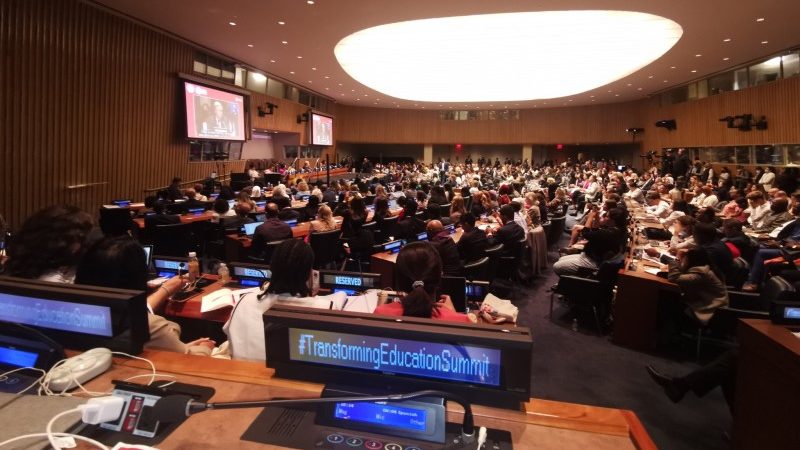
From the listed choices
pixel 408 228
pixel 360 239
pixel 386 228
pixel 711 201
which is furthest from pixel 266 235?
pixel 711 201

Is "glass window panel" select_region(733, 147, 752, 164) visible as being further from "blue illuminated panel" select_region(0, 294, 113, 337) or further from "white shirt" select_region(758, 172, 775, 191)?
"blue illuminated panel" select_region(0, 294, 113, 337)

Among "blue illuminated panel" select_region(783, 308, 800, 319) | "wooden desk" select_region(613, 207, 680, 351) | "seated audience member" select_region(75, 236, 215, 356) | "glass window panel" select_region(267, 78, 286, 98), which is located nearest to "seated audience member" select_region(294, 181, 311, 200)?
"glass window panel" select_region(267, 78, 286, 98)

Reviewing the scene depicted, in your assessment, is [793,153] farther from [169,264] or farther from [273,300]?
[169,264]

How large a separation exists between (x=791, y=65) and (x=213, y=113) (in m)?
15.7

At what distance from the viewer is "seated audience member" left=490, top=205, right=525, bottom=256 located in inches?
235

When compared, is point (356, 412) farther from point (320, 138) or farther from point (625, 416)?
point (320, 138)

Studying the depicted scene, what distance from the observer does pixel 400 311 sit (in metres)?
2.17

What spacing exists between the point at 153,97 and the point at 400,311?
10745 mm

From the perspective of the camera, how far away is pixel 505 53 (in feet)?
48.1

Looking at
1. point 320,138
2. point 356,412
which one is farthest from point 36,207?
point 320,138

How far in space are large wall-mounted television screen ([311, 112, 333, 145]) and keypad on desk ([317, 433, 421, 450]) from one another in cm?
1949

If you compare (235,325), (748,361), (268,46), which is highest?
(268,46)

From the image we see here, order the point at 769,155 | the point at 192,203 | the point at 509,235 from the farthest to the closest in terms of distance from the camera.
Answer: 1. the point at 769,155
2. the point at 192,203
3. the point at 509,235

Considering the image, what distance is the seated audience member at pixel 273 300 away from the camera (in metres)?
2.08
